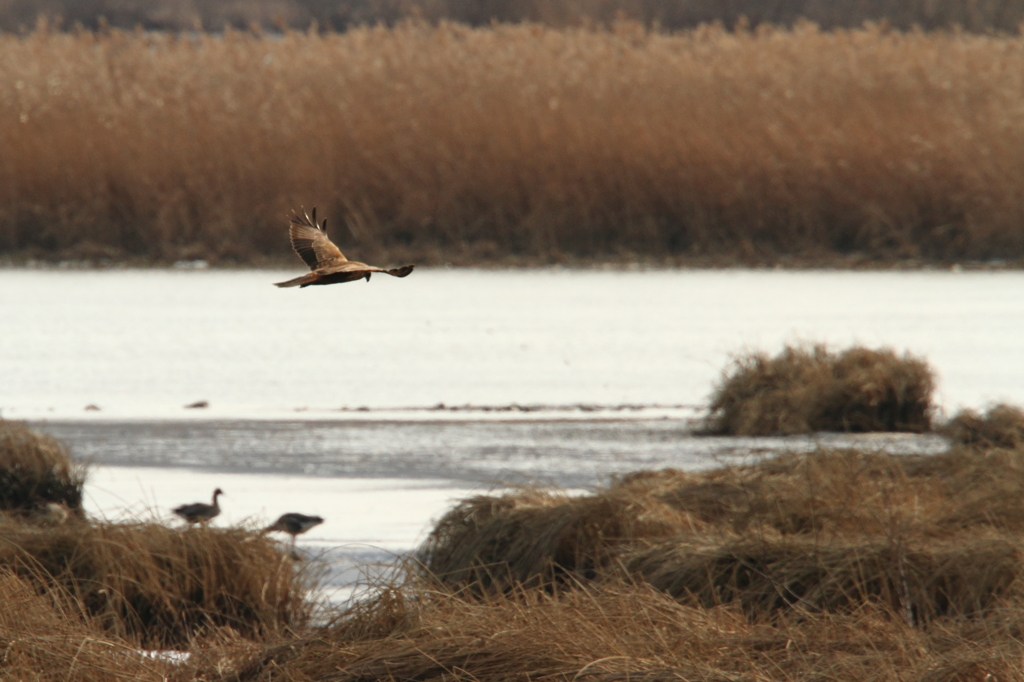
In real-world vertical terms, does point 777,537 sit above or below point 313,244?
below

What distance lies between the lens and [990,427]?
1020 cm

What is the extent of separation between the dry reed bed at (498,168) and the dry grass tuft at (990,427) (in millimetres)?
11356

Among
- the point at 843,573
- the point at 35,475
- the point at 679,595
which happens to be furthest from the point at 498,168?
the point at 843,573

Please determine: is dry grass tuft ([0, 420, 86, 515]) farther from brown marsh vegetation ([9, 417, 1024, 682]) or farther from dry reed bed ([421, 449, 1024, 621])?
dry reed bed ([421, 449, 1024, 621])

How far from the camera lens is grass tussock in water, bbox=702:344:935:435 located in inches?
467

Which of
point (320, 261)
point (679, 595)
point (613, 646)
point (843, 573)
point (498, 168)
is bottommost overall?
point (679, 595)

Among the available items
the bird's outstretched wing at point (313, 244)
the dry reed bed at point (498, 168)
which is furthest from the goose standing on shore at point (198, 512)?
the dry reed bed at point (498, 168)

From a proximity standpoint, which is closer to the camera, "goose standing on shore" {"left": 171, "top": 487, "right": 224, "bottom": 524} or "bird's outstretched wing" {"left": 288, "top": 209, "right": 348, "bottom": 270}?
"bird's outstretched wing" {"left": 288, "top": 209, "right": 348, "bottom": 270}

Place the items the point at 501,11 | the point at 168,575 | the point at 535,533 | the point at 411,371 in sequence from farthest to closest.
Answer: the point at 501,11 < the point at 411,371 < the point at 535,533 < the point at 168,575

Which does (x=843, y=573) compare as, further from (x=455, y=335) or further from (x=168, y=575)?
(x=455, y=335)

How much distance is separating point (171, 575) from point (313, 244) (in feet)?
10.4

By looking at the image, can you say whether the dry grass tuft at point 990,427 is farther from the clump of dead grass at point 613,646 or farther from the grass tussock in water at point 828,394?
the clump of dead grass at point 613,646

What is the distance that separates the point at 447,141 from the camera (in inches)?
880

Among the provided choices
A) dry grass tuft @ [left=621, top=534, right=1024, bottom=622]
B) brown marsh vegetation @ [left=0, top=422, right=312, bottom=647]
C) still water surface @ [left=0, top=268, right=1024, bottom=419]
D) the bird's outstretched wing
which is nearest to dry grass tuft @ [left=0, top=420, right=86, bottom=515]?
brown marsh vegetation @ [left=0, top=422, right=312, bottom=647]
